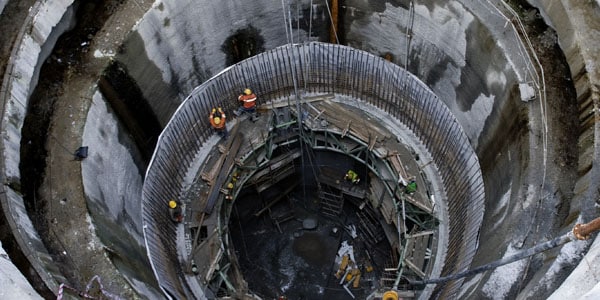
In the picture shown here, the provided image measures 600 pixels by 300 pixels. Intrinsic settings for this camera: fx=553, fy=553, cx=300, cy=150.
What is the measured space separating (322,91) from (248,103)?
2.31 metres

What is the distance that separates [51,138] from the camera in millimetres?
11391

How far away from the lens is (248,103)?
564 inches

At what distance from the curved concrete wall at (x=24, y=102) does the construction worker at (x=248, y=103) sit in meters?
4.42

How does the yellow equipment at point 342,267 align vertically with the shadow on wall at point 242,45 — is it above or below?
below

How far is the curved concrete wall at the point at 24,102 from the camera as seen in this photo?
969 centimetres

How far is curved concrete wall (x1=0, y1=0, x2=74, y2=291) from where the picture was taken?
9.69 metres

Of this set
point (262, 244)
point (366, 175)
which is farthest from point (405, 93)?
point (262, 244)

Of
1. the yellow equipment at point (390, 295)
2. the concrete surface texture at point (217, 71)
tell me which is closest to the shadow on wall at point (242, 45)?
the concrete surface texture at point (217, 71)

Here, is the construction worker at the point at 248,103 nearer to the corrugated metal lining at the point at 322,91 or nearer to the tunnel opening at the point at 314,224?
the corrugated metal lining at the point at 322,91

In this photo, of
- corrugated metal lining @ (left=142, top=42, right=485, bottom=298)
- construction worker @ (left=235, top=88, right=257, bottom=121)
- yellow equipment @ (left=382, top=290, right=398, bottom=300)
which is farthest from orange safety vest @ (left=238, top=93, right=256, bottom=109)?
yellow equipment @ (left=382, top=290, right=398, bottom=300)

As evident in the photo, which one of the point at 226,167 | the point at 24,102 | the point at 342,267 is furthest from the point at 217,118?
Result: the point at 342,267

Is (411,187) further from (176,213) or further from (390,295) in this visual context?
(176,213)

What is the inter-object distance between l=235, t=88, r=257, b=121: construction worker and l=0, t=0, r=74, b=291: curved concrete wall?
4.42 m

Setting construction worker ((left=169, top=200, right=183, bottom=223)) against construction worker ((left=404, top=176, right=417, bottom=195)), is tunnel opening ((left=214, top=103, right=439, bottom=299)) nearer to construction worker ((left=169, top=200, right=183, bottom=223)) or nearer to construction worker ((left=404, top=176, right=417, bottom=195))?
construction worker ((left=404, top=176, right=417, bottom=195))
